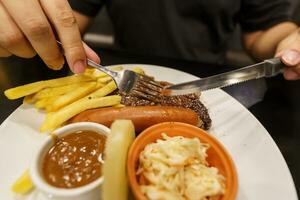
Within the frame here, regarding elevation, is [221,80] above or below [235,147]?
above

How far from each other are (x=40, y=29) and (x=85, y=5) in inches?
39.6

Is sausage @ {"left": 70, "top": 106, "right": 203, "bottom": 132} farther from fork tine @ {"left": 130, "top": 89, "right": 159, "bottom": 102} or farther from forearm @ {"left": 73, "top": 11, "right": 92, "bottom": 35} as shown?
forearm @ {"left": 73, "top": 11, "right": 92, "bottom": 35}

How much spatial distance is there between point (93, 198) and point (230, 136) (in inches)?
28.9

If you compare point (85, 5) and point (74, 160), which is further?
point (85, 5)

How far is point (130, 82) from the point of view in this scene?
1.52 m

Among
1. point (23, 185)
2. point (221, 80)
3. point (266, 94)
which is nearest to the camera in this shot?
point (23, 185)

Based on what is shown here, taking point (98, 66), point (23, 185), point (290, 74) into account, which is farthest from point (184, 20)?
point (23, 185)

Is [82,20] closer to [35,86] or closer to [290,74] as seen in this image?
[35,86]

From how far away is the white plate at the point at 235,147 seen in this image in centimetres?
132

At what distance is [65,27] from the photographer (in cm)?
132

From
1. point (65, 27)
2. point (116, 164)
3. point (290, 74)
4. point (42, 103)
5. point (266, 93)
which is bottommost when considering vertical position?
point (266, 93)

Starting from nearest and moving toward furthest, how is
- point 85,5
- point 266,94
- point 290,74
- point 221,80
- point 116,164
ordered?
point 116,164, point 221,80, point 290,74, point 266,94, point 85,5

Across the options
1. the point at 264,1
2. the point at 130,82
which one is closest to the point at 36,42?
the point at 130,82

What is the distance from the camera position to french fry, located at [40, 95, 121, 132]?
1434mm
